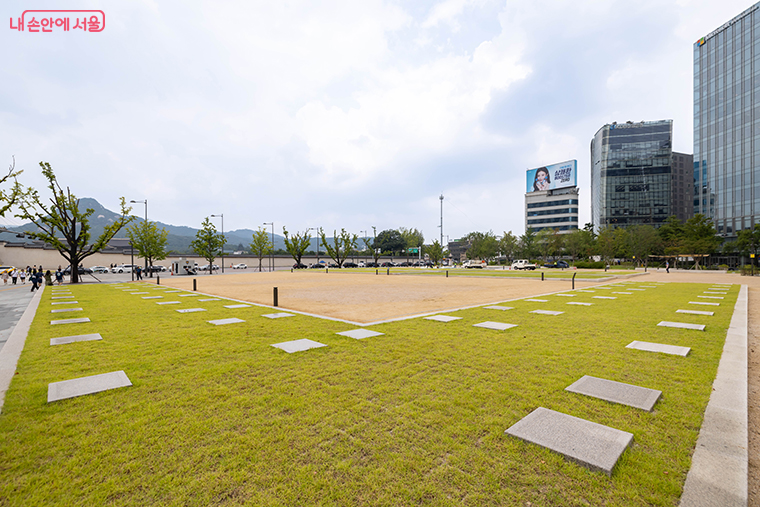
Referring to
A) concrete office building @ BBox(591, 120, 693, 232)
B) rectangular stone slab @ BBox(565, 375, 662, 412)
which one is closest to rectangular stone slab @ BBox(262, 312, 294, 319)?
rectangular stone slab @ BBox(565, 375, 662, 412)

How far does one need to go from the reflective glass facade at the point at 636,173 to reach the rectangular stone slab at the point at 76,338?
138 meters

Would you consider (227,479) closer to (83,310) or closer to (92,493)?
(92,493)

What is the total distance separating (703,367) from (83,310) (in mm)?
17068

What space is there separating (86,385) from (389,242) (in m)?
133

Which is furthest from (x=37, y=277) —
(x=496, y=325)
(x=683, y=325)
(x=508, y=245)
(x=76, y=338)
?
(x=508, y=245)

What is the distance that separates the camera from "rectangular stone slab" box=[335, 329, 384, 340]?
24.8ft

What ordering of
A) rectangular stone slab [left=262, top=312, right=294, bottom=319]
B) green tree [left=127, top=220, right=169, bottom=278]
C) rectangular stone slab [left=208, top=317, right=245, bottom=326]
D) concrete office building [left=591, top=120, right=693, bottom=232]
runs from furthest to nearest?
concrete office building [left=591, top=120, right=693, bottom=232] → green tree [left=127, top=220, right=169, bottom=278] → rectangular stone slab [left=262, top=312, right=294, bottom=319] → rectangular stone slab [left=208, top=317, right=245, bottom=326]

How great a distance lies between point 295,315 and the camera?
10.7 metres

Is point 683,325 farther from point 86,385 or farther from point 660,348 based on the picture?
point 86,385

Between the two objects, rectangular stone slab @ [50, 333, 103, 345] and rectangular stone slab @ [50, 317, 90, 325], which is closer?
rectangular stone slab @ [50, 333, 103, 345]

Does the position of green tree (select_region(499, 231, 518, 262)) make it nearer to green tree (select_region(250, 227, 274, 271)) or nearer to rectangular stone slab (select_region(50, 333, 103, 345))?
green tree (select_region(250, 227, 274, 271))

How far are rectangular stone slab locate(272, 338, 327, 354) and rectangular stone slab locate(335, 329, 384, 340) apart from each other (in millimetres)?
892

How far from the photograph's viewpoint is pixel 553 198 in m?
129

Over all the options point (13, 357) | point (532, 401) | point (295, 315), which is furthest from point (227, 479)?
point (295, 315)
